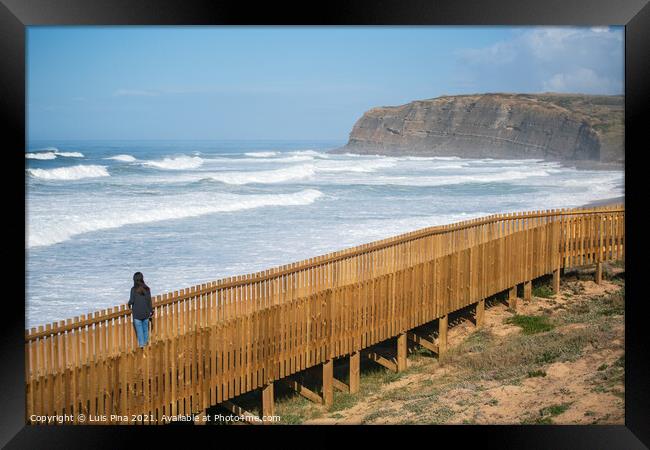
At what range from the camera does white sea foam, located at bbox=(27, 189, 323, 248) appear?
17.0 meters

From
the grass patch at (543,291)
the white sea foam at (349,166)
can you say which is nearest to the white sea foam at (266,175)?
the white sea foam at (349,166)

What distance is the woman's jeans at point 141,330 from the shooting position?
8.54 m

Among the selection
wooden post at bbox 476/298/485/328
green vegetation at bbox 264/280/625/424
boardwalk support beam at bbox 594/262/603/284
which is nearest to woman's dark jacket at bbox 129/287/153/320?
green vegetation at bbox 264/280/625/424

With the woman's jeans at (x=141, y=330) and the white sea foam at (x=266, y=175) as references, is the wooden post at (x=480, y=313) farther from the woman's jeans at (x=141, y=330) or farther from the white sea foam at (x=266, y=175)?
the white sea foam at (x=266, y=175)

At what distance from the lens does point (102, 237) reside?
55.5 ft

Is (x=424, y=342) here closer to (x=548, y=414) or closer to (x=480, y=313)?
(x=480, y=313)

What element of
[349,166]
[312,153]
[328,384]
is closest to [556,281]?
[328,384]

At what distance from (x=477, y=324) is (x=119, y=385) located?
246 inches

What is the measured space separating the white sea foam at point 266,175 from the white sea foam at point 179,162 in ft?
1.71

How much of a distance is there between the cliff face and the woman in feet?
41.3

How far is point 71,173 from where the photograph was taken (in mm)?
22516

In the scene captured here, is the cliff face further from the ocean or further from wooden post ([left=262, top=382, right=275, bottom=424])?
wooden post ([left=262, top=382, right=275, bottom=424])

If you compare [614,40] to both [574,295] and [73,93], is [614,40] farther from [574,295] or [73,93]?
[73,93]

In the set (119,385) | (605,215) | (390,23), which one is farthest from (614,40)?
(119,385)
